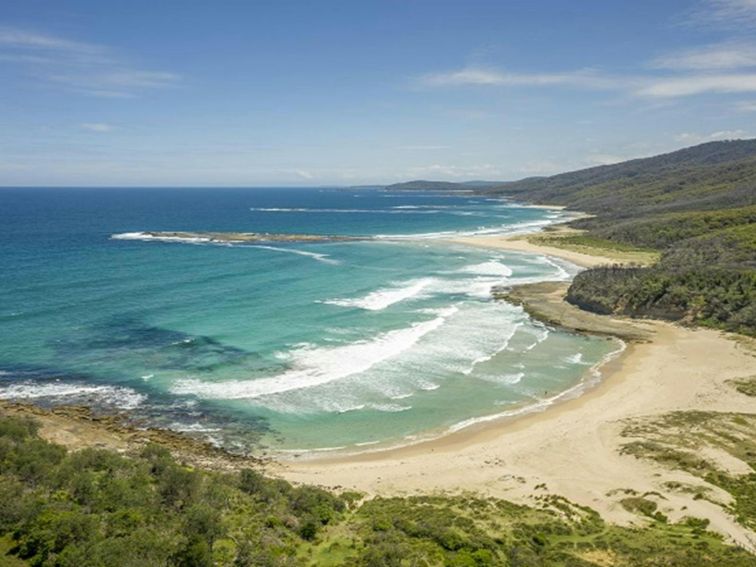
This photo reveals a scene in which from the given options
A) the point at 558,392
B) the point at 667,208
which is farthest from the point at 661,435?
the point at 667,208

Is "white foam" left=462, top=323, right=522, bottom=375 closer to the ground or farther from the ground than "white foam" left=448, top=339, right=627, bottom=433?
farther from the ground

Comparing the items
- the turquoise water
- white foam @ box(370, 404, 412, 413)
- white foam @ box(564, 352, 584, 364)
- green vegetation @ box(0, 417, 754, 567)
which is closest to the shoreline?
green vegetation @ box(0, 417, 754, 567)

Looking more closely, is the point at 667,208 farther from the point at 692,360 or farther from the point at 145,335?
the point at 145,335

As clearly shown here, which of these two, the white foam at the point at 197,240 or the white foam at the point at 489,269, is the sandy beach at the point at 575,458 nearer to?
the white foam at the point at 489,269

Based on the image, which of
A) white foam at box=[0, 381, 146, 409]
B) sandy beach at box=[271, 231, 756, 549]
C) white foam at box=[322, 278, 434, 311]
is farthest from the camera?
white foam at box=[322, 278, 434, 311]

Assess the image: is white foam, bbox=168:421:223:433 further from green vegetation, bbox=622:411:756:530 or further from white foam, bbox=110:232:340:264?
white foam, bbox=110:232:340:264

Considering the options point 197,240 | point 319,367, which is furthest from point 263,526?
point 197,240
